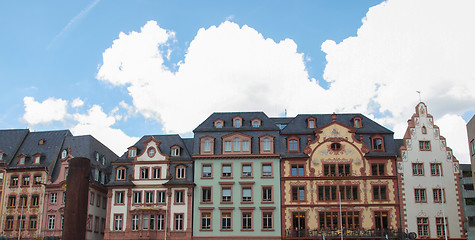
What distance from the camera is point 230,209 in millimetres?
69562

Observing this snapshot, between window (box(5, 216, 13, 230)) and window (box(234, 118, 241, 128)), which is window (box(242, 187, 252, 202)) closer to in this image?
window (box(234, 118, 241, 128))

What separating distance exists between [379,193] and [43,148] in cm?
4929

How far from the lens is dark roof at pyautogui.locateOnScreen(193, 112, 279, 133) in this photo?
73438mm

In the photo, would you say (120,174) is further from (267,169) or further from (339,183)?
(339,183)

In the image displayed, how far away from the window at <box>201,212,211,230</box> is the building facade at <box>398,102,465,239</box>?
25142 mm

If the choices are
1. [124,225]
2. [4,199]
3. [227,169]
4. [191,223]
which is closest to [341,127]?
[227,169]

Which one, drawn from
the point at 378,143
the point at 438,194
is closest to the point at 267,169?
the point at 378,143

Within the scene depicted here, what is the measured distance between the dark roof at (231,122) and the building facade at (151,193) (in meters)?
4.51

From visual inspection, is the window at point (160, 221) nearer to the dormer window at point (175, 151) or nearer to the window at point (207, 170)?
the window at point (207, 170)

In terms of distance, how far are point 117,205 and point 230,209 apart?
15.5 m

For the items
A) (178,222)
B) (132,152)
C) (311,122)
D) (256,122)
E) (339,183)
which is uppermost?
(256,122)

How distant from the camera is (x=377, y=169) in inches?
2741

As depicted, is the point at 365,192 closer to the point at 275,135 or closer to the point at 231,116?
the point at 275,135

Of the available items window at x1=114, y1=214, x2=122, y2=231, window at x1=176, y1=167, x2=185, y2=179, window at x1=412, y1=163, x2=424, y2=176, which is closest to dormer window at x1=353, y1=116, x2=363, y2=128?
window at x1=412, y1=163, x2=424, y2=176
